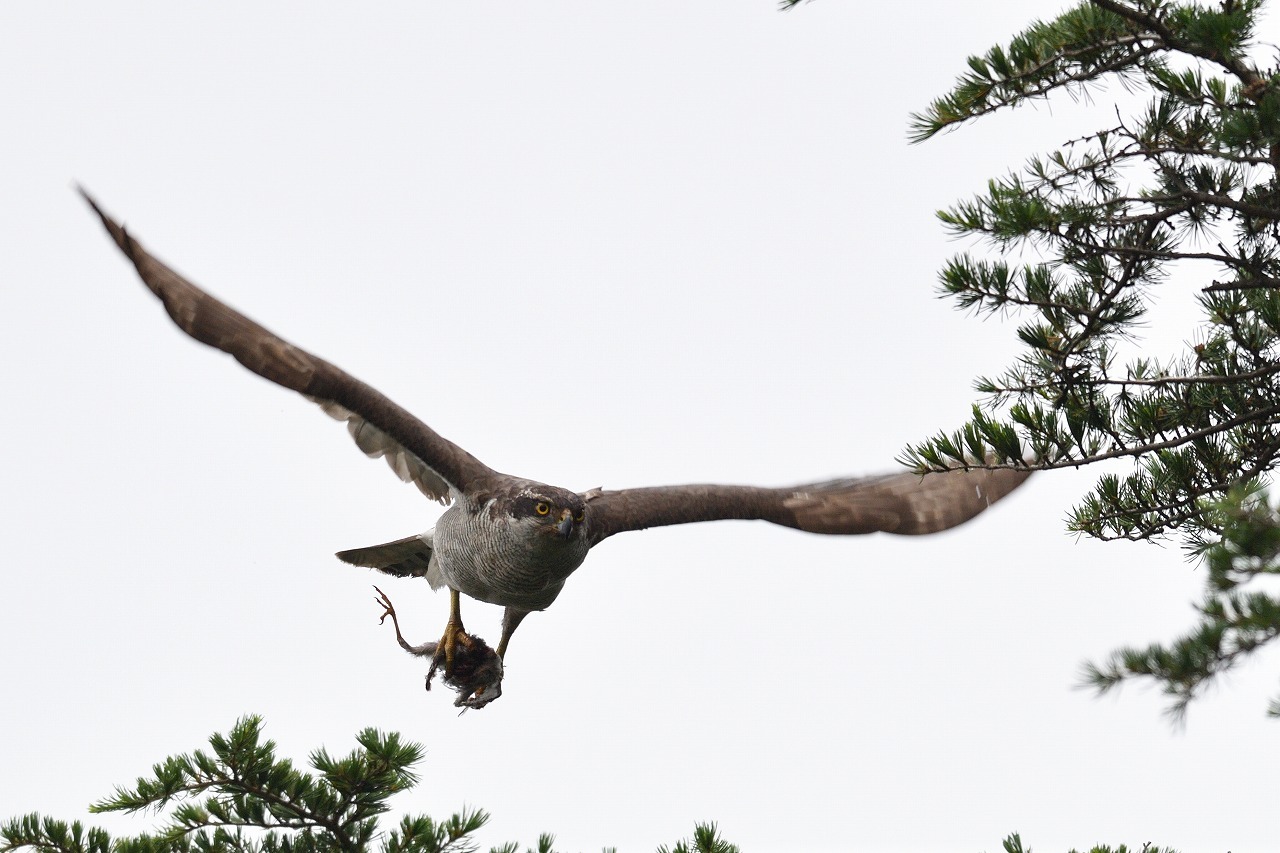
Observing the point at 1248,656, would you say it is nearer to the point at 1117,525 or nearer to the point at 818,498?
the point at 1117,525

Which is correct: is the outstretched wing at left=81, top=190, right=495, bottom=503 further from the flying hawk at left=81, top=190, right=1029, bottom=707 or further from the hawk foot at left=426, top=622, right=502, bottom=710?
the hawk foot at left=426, top=622, right=502, bottom=710

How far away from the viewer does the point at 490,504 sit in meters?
6.86

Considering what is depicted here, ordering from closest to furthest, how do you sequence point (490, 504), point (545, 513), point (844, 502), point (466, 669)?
point (545, 513), point (490, 504), point (466, 669), point (844, 502)

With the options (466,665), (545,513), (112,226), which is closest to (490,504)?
(545,513)

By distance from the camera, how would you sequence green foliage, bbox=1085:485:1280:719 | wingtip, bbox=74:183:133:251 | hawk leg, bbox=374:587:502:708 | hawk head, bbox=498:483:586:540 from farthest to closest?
hawk leg, bbox=374:587:502:708, hawk head, bbox=498:483:586:540, wingtip, bbox=74:183:133:251, green foliage, bbox=1085:485:1280:719

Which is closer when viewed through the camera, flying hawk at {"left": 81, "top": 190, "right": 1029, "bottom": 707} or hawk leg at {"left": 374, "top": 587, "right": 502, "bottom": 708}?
flying hawk at {"left": 81, "top": 190, "right": 1029, "bottom": 707}

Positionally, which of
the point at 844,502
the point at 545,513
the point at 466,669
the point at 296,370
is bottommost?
the point at 466,669

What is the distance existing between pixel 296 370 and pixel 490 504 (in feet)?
4.05

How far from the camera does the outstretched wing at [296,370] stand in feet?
19.6

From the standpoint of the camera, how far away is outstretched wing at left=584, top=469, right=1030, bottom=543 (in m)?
7.69

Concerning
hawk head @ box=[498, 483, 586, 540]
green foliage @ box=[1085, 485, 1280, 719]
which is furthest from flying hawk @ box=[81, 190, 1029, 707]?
green foliage @ box=[1085, 485, 1280, 719]

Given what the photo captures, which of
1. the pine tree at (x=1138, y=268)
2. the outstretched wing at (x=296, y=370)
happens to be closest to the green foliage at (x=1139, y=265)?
the pine tree at (x=1138, y=268)

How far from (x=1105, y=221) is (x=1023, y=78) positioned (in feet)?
1.96

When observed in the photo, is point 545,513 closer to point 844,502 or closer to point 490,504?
point 490,504
